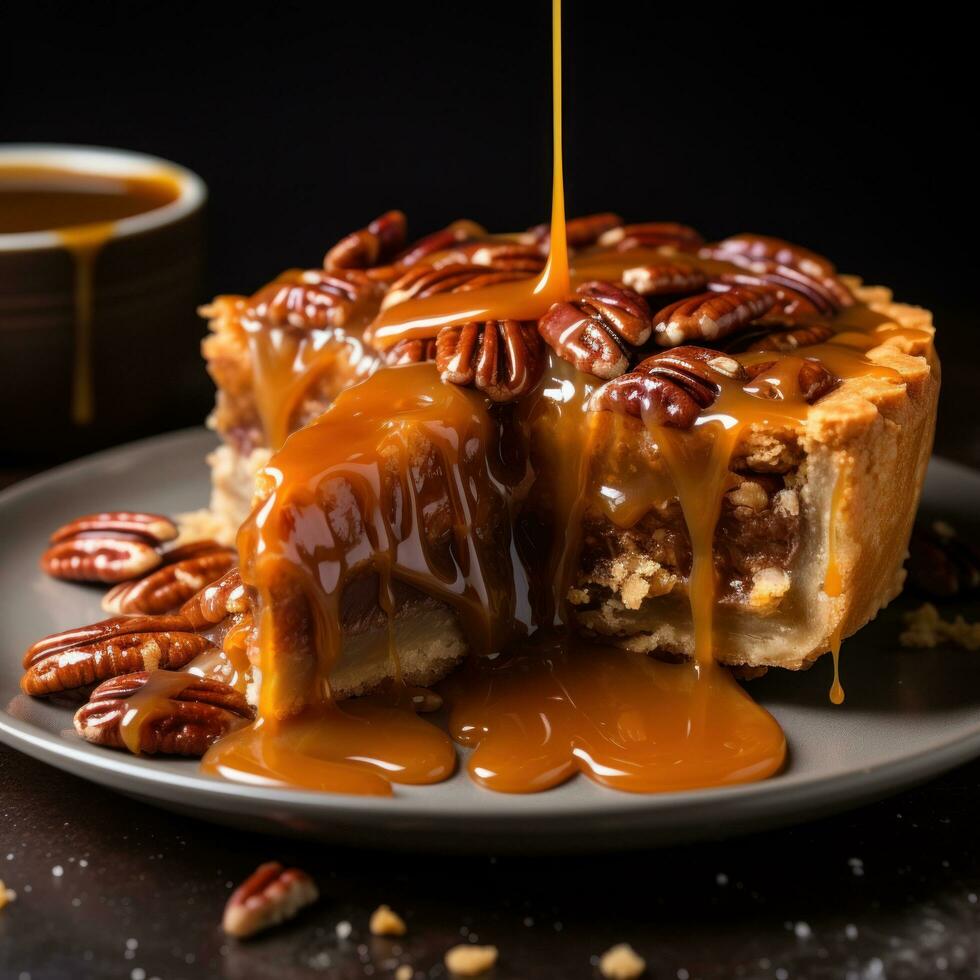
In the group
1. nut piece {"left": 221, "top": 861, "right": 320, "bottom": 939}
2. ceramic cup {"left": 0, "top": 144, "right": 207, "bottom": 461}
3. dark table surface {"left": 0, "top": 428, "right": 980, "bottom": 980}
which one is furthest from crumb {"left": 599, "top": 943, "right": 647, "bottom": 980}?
ceramic cup {"left": 0, "top": 144, "right": 207, "bottom": 461}

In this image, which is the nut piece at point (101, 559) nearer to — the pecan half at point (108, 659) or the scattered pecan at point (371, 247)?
the pecan half at point (108, 659)

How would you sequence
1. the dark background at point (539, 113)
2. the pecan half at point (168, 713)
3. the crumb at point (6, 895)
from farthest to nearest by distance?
the dark background at point (539, 113), the pecan half at point (168, 713), the crumb at point (6, 895)

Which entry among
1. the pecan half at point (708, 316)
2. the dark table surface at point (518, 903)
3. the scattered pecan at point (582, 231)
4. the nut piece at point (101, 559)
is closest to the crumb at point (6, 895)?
the dark table surface at point (518, 903)

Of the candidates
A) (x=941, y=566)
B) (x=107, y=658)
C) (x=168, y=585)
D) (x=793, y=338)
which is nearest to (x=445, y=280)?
(x=793, y=338)

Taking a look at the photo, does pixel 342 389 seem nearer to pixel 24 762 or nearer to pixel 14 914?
pixel 24 762

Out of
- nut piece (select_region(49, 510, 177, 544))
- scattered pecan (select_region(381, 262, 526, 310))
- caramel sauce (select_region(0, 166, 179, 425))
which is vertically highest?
scattered pecan (select_region(381, 262, 526, 310))

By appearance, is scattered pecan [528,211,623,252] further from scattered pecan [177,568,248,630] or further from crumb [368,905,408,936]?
crumb [368,905,408,936]

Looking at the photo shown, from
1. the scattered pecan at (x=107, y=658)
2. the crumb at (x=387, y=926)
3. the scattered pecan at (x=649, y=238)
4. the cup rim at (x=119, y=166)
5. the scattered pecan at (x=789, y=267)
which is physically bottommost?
the crumb at (x=387, y=926)
